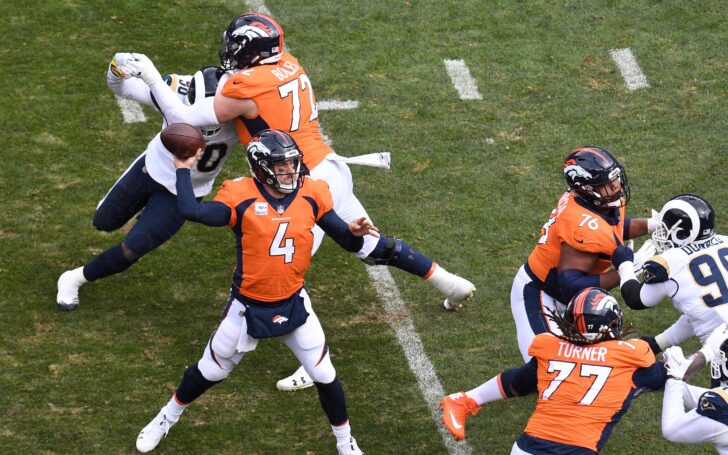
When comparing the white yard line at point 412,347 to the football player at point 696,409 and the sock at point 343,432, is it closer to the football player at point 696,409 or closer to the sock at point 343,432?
the sock at point 343,432

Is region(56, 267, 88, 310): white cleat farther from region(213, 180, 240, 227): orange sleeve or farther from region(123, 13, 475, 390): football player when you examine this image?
region(213, 180, 240, 227): orange sleeve

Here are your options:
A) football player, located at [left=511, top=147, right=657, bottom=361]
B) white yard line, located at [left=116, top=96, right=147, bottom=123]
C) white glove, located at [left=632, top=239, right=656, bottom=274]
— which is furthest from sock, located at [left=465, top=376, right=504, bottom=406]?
white yard line, located at [left=116, top=96, right=147, bottom=123]

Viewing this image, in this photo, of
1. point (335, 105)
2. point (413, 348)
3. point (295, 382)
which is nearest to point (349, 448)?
point (295, 382)

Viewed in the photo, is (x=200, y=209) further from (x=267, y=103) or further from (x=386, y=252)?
(x=386, y=252)

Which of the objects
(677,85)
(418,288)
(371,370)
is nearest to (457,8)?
(677,85)

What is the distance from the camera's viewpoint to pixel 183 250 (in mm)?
8617

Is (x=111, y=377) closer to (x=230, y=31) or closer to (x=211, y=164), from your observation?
(x=211, y=164)

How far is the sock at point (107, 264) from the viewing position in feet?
25.2

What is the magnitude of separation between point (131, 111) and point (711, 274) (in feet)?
18.6

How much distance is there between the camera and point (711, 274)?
6.36m

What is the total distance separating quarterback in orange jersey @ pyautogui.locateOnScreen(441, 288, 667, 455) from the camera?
18.3 feet

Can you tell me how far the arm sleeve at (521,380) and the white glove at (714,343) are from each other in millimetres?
910

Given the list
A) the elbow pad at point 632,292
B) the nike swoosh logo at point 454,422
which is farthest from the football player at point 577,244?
the nike swoosh logo at point 454,422

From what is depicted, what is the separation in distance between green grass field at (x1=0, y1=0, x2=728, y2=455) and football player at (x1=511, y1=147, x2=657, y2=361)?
781mm
